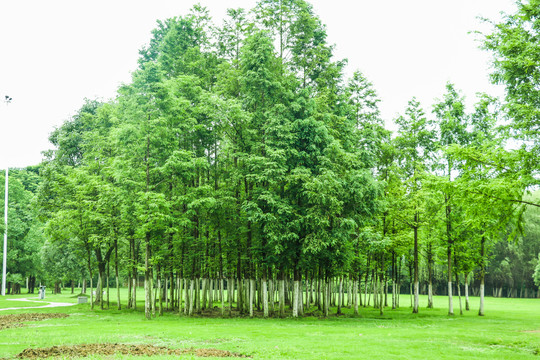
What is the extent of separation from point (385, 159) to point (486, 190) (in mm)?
23344

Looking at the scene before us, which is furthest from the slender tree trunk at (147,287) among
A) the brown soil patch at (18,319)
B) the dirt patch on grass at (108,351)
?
the dirt patch on grass at (108,351)

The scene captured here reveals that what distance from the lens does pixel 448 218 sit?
105 ft

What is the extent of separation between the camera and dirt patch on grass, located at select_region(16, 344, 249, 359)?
12.5 m

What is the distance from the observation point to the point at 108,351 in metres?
13.2

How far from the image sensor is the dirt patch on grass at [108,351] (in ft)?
41.1

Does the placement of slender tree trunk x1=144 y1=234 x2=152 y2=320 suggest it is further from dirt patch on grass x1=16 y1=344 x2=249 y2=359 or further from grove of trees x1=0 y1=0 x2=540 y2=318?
dirt patch on grass x1=16 y1=344 x2=249 y2=359

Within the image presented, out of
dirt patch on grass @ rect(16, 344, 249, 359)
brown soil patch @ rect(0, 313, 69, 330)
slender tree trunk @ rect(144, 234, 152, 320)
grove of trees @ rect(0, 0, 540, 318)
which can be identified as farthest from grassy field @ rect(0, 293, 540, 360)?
grove of trees @ rect(0, 0, 540, 318)

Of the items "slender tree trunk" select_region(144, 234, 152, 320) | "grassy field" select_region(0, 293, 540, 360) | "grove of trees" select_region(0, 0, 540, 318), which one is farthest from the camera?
"grove of trees" select_region(0, 0, 540, 318)

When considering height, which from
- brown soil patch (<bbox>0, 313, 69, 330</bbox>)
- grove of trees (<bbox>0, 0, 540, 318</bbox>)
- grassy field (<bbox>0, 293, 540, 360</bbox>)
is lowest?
brown soil patch (<bbox>0, 313, 69, 330</bbox>)

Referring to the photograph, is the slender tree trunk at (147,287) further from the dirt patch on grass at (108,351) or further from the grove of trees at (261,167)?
the dirt patch on grass at (108,351)

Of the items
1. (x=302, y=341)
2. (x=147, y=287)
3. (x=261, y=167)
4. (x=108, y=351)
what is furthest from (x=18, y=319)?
(x=302, y=341)

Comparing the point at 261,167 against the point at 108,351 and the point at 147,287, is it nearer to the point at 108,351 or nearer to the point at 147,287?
the point at 147,287

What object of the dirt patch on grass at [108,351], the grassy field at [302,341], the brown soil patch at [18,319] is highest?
the dirt patch on grass at [108,351]

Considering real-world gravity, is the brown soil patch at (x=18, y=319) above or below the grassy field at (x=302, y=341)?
below
